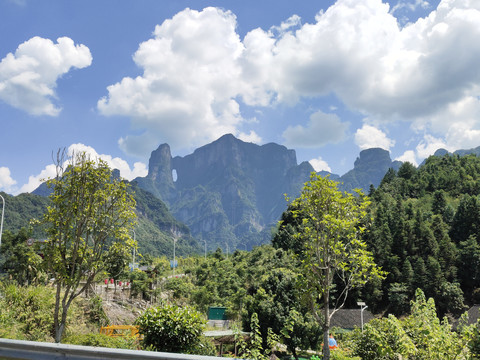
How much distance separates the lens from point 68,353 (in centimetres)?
289

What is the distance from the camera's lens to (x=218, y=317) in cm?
2761

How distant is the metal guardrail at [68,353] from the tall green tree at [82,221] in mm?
6209

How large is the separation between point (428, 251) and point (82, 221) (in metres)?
60.4

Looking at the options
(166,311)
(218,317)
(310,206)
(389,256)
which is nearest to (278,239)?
(389,256)

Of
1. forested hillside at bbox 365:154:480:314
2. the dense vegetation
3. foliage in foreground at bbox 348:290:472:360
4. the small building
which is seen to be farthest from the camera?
forested hillside at bbox 365:154:480:314

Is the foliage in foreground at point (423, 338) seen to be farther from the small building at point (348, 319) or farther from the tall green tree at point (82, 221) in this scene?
the small building at point (348, 319)

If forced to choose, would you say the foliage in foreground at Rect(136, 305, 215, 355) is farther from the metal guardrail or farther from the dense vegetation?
the metal guardrail

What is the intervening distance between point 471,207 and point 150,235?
456 feet

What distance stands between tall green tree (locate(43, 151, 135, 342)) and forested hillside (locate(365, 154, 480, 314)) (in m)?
49.5

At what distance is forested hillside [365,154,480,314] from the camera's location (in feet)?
166

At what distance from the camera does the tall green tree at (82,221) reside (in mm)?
9156

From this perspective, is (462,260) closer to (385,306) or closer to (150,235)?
(385,306)

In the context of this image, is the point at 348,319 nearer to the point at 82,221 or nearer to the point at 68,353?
the point at 82,221

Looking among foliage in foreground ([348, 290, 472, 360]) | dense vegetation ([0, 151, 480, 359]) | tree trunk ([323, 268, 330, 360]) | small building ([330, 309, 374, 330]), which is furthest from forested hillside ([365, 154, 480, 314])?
foliage in foreground ([348, 290, 472, 360])
